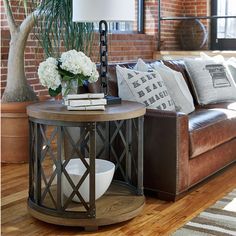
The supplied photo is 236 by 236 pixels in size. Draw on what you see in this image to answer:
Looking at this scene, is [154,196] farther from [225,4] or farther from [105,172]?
[225,4]

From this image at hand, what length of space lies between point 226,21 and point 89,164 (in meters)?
4.96

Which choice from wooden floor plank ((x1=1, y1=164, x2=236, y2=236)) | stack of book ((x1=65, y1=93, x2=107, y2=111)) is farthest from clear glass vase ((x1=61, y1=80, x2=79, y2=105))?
wooden floor plank ((x1=1, y1=164, x2=236, y2=236))

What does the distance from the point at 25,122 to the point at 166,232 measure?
1815mm

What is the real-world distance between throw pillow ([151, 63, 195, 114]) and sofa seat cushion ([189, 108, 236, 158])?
107 mm

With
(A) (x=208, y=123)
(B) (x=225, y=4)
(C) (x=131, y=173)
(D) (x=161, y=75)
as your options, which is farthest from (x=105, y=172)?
(B) (x=225, y=4)

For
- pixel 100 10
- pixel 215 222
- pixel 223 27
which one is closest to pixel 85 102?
pixel 100 10

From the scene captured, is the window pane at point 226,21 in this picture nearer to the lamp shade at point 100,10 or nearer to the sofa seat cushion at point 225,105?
the sofa seat cushion at point 225,105

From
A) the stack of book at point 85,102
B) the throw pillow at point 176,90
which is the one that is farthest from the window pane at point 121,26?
the stack of book at point 85,102

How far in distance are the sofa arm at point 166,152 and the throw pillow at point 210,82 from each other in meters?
1.29

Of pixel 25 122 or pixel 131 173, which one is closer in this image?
pixel 131 173

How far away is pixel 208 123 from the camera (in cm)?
327

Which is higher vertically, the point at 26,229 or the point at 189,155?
the point at 189,155

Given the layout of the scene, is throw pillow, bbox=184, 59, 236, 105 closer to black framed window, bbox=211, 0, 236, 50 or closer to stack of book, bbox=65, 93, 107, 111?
stack of book, bbox=65, 93, 107, 111

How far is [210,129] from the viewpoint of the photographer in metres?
3.24
